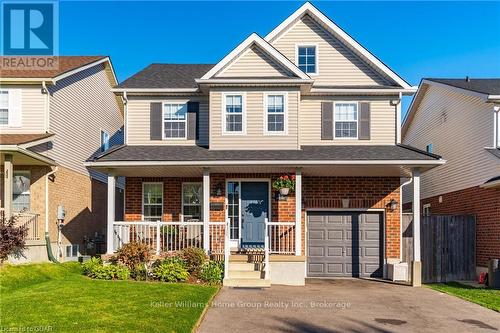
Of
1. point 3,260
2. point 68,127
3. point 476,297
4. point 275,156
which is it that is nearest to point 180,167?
point 275,156

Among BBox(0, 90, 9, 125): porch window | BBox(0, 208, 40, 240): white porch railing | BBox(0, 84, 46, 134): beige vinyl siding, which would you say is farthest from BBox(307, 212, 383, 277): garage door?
BBox(0, 90, 9, 125): porch window

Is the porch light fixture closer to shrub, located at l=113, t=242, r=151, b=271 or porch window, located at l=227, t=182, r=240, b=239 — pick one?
porch window, located at l=227, t=182, r=240, b=239

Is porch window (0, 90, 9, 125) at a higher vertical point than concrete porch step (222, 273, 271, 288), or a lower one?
higher

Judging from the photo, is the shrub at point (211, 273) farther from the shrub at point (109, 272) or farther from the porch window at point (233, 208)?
the porch window at point (233, 208)

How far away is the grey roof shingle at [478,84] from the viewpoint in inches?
683

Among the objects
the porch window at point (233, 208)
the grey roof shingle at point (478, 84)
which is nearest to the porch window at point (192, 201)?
the porch window at point (233, 208)

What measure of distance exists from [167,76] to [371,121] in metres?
7.38

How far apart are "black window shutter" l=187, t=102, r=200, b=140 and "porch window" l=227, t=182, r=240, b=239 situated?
6.70 ft

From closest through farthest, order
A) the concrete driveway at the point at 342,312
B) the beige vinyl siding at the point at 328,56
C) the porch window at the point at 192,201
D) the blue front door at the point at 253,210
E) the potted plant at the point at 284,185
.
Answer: the concrete driveway at the point at 342,312 < the potted plant at the point at 284,185 < the blue front door at the point at 253,210 < the porch window at the point at 192,201 < the beige vinyl siding at the point at 328,56

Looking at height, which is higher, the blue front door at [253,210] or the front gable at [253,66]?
the front gable at [253,66]

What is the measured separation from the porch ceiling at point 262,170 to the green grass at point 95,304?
3551mm

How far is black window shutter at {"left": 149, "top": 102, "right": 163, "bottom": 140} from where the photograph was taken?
16.6 m

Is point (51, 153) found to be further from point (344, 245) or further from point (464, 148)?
point (464, 148)

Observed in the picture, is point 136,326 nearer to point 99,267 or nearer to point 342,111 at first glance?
point 99,267
